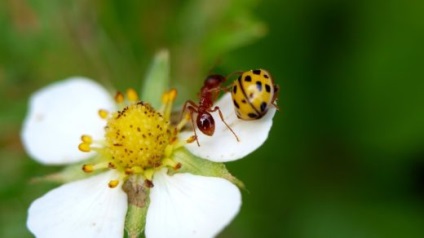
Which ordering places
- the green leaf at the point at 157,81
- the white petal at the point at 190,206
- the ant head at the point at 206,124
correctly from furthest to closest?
the green leaf at the point at 157,81 < the ant head at the point at 206,124 < the white petal at the point at 190,206

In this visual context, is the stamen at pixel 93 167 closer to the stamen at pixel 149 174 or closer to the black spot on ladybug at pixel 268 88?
the stamen at pixel 149 174

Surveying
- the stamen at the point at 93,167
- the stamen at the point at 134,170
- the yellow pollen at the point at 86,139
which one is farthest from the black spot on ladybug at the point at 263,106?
the yellow pollen at the point at 86,139

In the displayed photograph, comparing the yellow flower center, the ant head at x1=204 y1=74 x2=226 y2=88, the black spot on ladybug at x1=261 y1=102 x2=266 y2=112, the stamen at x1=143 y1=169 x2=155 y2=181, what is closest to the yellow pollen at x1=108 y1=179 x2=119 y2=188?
the yellow flower center

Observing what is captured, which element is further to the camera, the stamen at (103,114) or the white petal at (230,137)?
the stamen at (103,114)

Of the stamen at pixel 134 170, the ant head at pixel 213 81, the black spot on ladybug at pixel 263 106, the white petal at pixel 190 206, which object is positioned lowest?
the white petal at pixel 190 206

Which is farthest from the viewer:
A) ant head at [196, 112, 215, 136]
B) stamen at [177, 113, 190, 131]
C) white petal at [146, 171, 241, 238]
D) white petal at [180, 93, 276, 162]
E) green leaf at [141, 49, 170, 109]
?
green leaf at [141, 49, 170, 109]

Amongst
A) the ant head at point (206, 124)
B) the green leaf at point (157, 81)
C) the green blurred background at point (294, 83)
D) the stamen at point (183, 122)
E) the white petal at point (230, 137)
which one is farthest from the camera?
the green blurred background at point (294, 83)

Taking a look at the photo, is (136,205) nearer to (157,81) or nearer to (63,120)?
(157,81)

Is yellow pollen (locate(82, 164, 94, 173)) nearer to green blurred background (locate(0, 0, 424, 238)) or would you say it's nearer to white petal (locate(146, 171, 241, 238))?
white petal (locate(146, 171, 241, 238))
